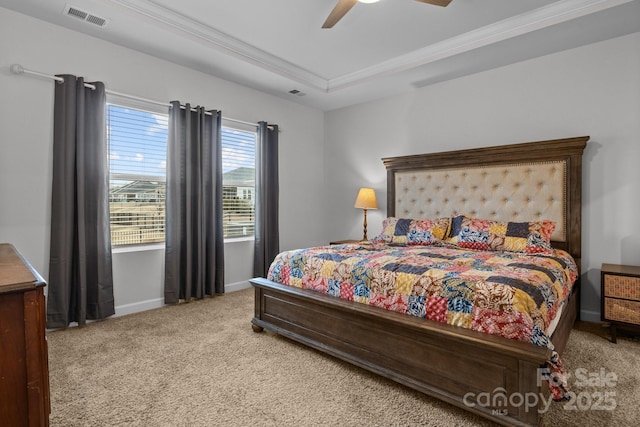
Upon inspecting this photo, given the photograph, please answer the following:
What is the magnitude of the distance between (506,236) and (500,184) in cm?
76

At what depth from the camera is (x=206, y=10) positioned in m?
2.85

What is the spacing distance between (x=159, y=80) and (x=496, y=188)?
3694 millimetres

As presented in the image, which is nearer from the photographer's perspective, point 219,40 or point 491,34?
point 491,34

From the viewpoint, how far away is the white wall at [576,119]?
119 inches

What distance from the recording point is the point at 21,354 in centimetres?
114

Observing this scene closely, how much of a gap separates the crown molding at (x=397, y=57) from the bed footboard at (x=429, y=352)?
2433 millimetres

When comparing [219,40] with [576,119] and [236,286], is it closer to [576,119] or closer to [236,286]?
[236,286]

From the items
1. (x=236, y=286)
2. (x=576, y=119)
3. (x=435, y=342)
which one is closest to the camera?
(x=435, y=342)

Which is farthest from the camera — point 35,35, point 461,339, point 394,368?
point 35,35

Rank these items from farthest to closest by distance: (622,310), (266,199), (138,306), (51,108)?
1. (266,199)
2. (138,306)
3. (51,108)
4. (622,310)

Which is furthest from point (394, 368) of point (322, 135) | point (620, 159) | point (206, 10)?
point (322, 135)

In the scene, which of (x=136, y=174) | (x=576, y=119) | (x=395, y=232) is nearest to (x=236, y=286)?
(x=136, y=174)

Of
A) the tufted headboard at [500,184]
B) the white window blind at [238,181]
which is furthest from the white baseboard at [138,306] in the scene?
the tufted headboard at [500,184]

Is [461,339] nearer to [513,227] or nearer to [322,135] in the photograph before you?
[513,227]
